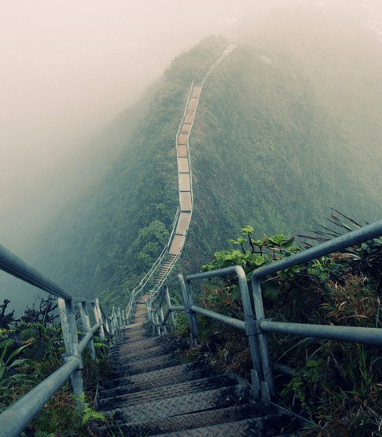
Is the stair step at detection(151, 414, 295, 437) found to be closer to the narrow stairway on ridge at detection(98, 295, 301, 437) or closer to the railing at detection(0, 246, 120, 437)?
the narrow stairway on ridge at detection(98, 295, 301, 437)

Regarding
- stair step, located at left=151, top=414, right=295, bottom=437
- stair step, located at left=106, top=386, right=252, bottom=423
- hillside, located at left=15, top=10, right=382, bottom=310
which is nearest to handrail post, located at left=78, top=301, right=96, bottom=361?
stair step, located at left=106, top=386, right=252, bottom=423

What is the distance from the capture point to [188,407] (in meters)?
2.68

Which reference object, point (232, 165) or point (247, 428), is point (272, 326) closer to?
point (247, 428)

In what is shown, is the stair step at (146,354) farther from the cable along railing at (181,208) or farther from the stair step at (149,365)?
the cable along railing at (181,208)

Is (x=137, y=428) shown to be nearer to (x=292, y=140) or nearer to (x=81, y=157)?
(x=292, y=140)

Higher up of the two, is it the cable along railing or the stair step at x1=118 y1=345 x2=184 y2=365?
the cable along railing

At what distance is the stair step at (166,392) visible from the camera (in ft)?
9.85

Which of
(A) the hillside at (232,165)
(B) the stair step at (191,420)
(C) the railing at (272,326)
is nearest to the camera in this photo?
(C) the railing at (272,326)

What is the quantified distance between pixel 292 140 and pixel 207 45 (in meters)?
21.4

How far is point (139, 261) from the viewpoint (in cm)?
3275

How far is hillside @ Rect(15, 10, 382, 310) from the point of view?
36.3 metres

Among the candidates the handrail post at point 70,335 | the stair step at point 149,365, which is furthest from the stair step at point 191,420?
the stair step at point 149,365

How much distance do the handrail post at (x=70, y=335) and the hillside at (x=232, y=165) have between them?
92.2 ft

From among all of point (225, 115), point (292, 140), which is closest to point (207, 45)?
point (225, 115)
